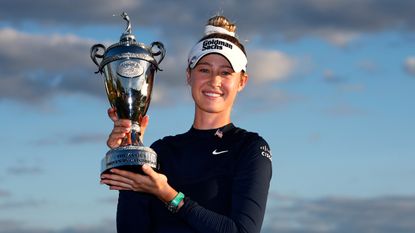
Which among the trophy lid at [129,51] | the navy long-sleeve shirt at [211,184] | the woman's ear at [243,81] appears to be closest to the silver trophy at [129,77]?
the trophy lid at [129,51]

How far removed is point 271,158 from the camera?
293 inches

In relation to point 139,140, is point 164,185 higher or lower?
lower

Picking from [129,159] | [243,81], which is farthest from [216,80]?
[129,159]

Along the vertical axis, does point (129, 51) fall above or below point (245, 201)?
above

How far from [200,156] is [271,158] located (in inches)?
29.8

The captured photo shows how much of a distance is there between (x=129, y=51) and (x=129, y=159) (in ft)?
5.78

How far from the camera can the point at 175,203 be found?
6.72m

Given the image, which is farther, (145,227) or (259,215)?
(145,227)

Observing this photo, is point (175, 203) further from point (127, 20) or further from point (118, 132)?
point (127, 20)

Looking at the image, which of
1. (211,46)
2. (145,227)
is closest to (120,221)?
(145,227)

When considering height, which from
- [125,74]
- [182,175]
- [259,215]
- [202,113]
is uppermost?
[125,74]

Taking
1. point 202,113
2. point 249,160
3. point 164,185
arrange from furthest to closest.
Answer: point 202,113, point 249,160, point 164,185

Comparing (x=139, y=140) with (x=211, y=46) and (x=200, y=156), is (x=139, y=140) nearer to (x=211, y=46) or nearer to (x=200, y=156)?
(x=200, y=156)

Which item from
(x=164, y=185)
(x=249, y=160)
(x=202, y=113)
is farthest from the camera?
(x=202, y=113)
